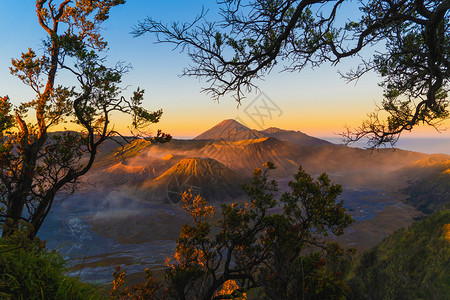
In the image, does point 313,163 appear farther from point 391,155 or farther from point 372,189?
point 391,155

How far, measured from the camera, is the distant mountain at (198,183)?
3787 inches

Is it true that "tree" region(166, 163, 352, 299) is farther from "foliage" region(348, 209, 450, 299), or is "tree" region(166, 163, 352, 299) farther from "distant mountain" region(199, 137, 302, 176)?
"distant mountain" region(199, 137, 302, 176)

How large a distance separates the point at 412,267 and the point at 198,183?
9014cm

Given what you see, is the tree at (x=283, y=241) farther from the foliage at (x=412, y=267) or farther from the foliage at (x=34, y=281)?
the foliage at (x=34, y=281)

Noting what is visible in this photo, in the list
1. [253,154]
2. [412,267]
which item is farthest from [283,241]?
[253,154]

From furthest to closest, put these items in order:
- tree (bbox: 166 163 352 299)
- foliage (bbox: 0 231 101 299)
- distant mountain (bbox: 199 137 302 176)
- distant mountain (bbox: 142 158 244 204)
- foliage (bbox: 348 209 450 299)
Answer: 1. distant mountain (bbox: 199 137 302 176)
2. distant mountain (bbox: 142 158 244 204)
3. foliage (bbox: 348 209 450 299)
4. tree (bbox: 166 163 352 299)
5. foliage (bbox: 0 231 101 299)

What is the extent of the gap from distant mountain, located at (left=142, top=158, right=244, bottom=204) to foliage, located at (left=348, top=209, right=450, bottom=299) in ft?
268

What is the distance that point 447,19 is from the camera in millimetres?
4848

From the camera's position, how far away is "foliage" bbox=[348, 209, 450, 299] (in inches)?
336

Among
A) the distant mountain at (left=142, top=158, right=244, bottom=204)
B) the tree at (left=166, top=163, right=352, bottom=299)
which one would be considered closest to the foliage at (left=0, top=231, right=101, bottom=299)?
the tree at (left=166, top=163, right=352, bottom=299)

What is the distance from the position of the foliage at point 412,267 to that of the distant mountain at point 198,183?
81.6 m

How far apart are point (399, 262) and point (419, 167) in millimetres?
145425

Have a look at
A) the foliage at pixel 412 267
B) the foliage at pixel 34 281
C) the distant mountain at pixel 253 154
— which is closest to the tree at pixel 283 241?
the foliage at pixel 412 267

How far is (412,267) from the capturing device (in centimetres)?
1153
